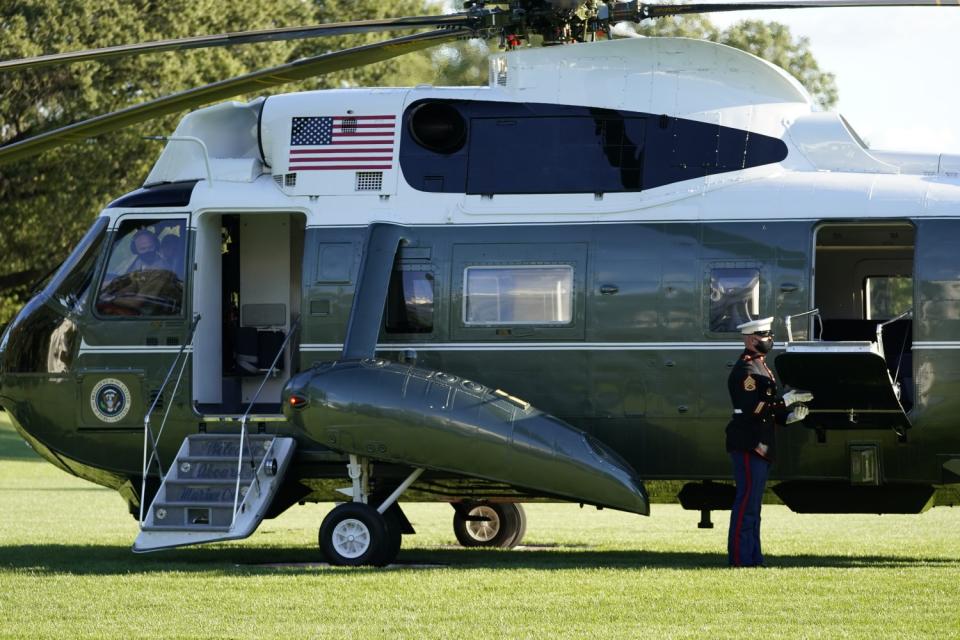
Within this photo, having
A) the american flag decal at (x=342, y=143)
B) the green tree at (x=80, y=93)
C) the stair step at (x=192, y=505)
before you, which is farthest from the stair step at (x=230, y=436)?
the green tree at (x=80, y=93)

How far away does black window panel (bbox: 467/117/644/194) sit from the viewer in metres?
13.1

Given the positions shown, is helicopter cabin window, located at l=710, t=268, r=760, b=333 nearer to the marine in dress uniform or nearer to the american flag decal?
the marine in dress uniform

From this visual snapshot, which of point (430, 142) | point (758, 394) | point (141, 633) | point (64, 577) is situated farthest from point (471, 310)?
point (141, 633)

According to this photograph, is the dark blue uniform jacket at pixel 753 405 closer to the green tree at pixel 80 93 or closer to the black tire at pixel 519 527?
the black tire at pixel 519 527

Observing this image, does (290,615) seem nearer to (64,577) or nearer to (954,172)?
(64,577)

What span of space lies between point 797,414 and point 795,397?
0.19 metres

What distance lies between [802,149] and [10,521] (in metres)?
11.2

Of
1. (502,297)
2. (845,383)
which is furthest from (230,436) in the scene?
(845,383)

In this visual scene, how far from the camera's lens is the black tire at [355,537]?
1260 centimetres

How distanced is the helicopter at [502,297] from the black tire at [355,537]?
0.09 feet

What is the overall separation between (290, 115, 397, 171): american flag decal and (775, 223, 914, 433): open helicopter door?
13.1 ft

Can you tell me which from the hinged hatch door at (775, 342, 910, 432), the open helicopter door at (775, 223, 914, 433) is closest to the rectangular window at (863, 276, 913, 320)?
the open helicopter door at (775, 223, 914, 433)

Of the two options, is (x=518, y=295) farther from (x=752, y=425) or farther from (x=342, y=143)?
(x=752, y=425)

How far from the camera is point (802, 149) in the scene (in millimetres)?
13109
